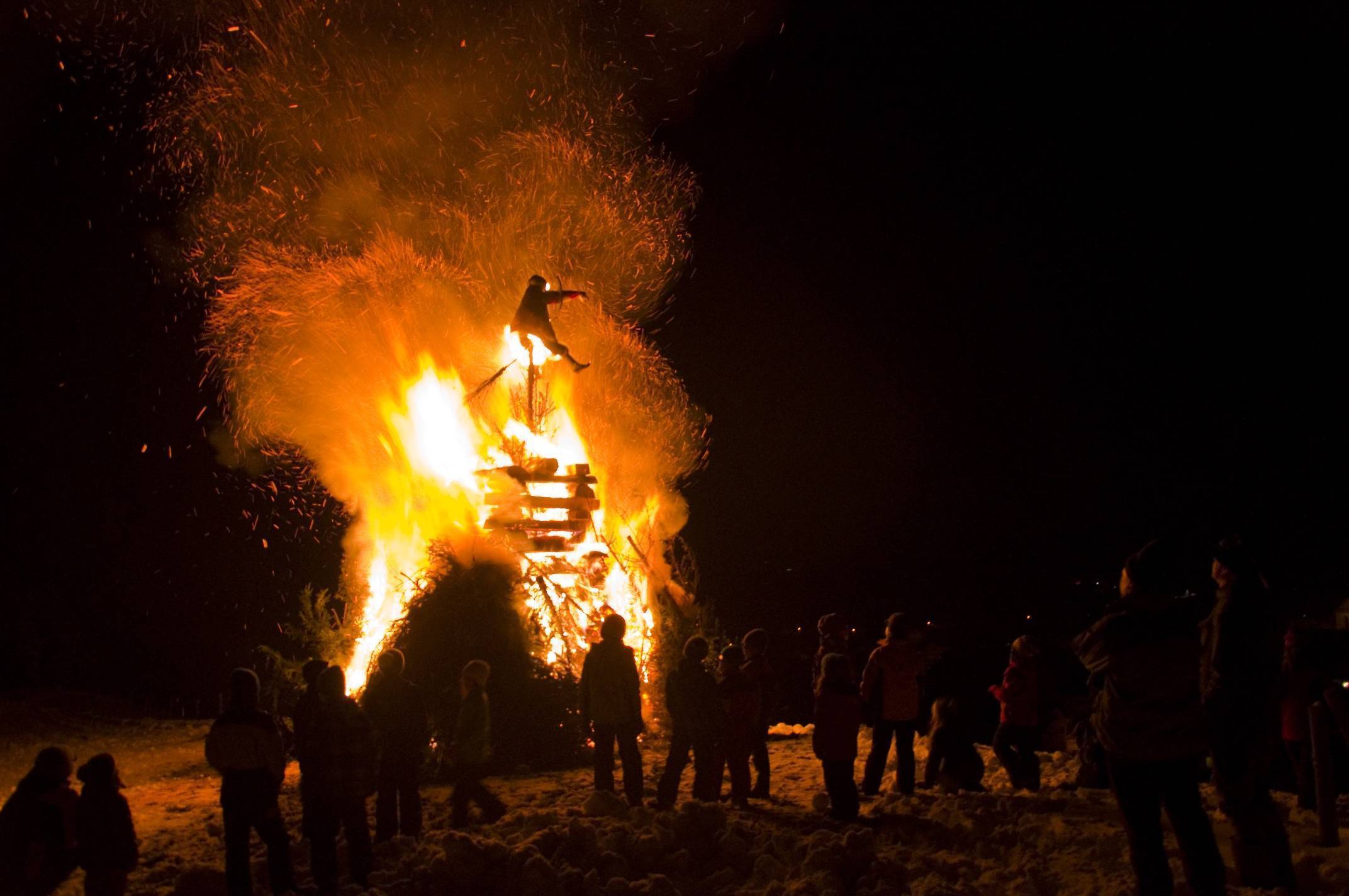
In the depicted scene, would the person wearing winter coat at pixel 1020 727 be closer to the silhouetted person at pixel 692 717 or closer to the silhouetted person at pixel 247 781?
the silhouetted person at pixel 692 717

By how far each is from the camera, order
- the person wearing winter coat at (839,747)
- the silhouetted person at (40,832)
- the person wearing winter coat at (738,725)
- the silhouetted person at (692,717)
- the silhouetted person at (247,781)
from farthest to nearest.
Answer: the person wearing winter coat at (738,725)
the silhouetted person at (692,717)
the person wearing winter coat at (839,747)
the silhouetted person at (247,781)
the silhouetted person at (40,832)

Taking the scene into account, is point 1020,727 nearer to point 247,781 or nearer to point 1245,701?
point 1245,701

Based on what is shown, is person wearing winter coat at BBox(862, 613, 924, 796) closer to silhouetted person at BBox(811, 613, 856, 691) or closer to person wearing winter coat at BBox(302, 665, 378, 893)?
silhouetted person at BBox(811, 613, 856, 691)

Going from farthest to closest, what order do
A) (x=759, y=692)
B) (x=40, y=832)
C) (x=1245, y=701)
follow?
(x=759, y=692)
(x=40, y=832)
(x=1245, y=701)

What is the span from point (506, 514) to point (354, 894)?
7068 millimetres

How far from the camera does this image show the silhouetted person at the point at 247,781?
641cm

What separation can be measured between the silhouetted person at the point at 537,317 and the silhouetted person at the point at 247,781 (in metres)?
8.07

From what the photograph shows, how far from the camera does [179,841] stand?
8.52 metres

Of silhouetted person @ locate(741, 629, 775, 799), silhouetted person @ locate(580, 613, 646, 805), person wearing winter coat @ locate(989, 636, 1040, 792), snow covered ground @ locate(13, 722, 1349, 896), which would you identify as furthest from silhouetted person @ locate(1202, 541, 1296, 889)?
silhouetted person @ locate(580, 613, 646, 805)

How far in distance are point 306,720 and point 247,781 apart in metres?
0.61

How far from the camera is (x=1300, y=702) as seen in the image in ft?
25.7

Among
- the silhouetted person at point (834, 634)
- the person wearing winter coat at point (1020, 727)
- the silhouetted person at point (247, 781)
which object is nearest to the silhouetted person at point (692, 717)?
the silhouetted person at point (834, 634)

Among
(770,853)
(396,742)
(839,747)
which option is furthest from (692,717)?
(396,742)

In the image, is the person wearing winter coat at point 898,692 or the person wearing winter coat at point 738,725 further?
the person wearing winter coat at point 738,725
